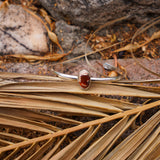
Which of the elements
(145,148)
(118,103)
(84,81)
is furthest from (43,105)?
(145,148)

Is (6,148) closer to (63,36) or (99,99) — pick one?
(99,99)

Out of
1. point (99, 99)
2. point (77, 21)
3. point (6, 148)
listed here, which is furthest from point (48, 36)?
point (6, 148)

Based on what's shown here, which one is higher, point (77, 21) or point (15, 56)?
point (77, 21)

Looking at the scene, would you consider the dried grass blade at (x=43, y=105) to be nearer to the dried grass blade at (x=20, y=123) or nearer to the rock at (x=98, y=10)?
the dried grass blade at (x=20, y=123)

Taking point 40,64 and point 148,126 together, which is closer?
point 148,126

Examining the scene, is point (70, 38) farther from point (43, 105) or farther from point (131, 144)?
point (131, 144)

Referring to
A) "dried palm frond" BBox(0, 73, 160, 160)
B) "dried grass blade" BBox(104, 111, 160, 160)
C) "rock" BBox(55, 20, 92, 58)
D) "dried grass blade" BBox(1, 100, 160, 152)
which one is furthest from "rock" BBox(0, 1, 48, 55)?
"dried grass blade" BBox(104, 111, 160, 160)

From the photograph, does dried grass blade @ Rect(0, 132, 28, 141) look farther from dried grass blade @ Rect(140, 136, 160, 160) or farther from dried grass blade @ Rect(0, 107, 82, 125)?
dried grass blade @ Rect(140, 136, 160, 160)

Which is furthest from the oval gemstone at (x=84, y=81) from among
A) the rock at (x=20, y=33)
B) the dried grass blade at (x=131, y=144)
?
the rock at (x=20, y=33)
